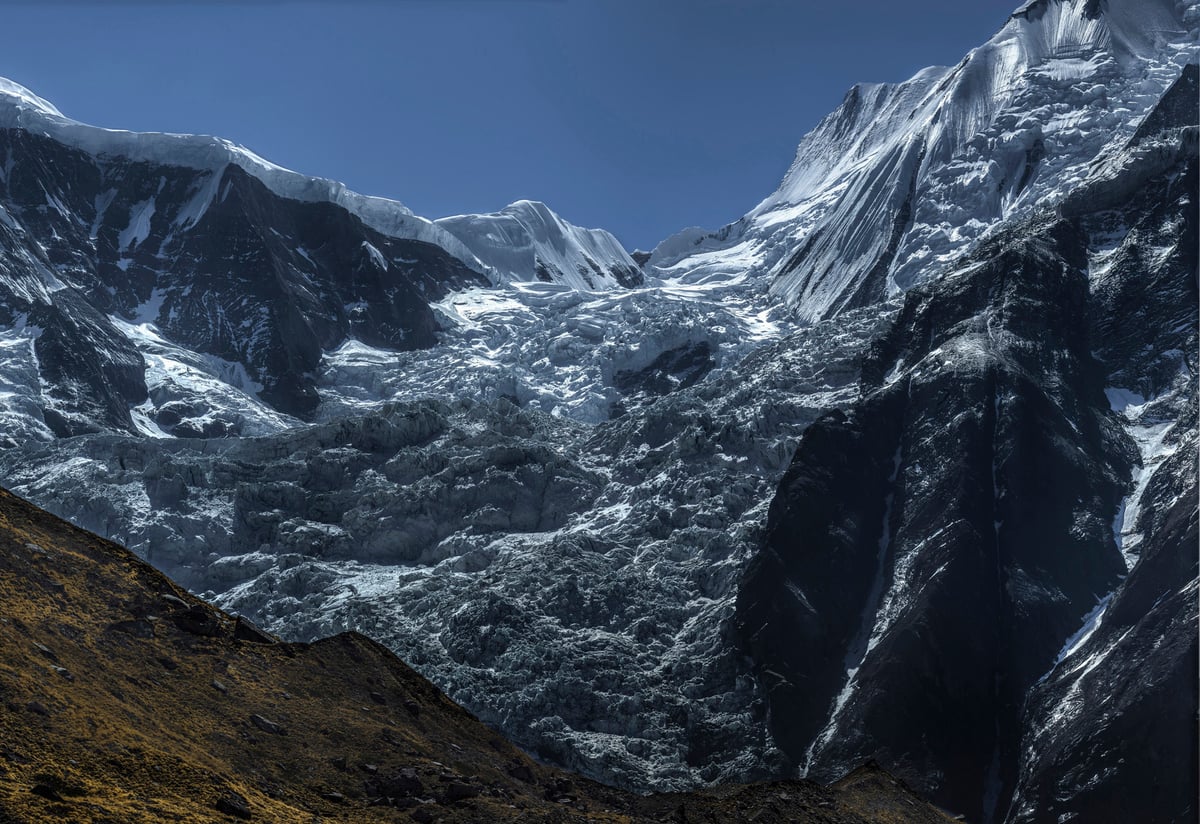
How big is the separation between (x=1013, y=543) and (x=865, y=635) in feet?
56.0

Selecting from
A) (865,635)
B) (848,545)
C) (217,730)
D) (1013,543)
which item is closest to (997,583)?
(1013,543)

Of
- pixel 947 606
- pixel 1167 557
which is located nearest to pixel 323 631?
pixel 947 606

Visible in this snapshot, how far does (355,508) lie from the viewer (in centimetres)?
18800

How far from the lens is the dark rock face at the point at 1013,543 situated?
405 feet

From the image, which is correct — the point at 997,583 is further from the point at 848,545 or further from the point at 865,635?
the point at 848,545

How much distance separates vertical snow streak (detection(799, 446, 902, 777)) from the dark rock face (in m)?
0.26

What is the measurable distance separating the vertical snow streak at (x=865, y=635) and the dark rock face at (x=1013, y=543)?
259mm

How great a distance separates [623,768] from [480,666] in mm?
19929

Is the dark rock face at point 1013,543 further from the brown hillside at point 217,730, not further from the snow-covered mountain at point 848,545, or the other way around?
the brown hillside at point 217,730

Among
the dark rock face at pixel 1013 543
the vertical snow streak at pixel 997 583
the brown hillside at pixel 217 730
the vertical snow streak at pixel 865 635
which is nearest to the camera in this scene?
the brown hillside at pixel 217 730

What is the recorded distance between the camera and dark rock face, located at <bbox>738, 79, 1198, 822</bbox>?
123 metres

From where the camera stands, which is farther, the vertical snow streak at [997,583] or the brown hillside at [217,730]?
the vertical snow streak at [997,583]

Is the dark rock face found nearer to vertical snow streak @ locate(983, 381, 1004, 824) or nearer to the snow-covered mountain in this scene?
vertical snow streak @ locate(983, 381, 1004, 824)

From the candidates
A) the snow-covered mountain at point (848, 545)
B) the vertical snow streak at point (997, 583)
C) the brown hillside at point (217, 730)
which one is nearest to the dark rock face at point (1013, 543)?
the vertical snow streak at point (997, 583)
